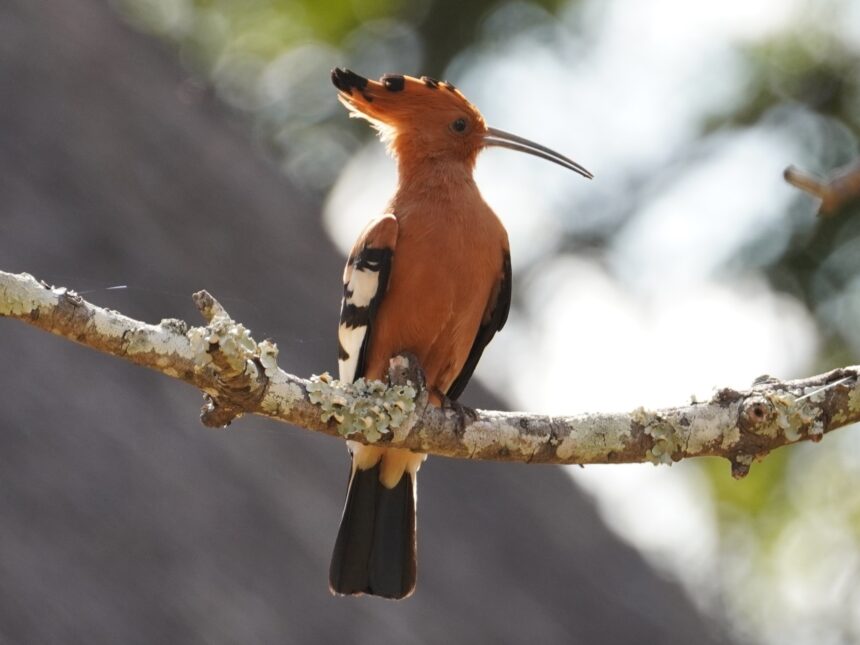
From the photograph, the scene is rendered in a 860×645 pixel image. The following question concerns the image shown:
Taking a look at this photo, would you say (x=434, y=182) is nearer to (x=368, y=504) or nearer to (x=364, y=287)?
(x=364, y=287)

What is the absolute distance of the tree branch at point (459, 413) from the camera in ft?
11.5

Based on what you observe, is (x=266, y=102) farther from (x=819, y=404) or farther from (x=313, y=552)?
(x=819, y=404)

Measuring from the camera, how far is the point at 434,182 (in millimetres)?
5039

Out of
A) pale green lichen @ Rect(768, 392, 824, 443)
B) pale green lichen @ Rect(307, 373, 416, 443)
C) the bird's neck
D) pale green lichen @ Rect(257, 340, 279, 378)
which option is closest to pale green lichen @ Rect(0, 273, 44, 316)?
pale green lichen @ Rect(257, 340, 279, 378)

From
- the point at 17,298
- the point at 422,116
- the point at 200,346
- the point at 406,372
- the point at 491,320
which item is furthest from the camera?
the point at 422,116

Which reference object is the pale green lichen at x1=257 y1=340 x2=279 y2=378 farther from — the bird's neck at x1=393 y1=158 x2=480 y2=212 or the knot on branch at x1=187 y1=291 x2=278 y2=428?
the bird's neck at x1=393 y1=158 x2=480 y2=212

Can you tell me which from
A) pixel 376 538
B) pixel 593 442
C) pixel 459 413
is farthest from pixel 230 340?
pixel 376 538

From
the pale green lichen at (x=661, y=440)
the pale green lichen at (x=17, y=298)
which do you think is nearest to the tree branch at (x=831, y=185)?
the pale green lichen at (x=661, y=440)

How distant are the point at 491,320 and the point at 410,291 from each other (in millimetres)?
460

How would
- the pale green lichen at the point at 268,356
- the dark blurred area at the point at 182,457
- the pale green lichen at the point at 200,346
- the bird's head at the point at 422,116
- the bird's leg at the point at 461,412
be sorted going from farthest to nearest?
1. the dark blurred area at the point at 182,457
2. the bird's head at the point at 422,116
3. the bird's leg at the point at 461,412
4. the pale green lichen at the point at 268,356
5. the pale green lichen at the point at 200,346

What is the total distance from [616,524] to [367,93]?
347 cm

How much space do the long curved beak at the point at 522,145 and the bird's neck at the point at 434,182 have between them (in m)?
0.20

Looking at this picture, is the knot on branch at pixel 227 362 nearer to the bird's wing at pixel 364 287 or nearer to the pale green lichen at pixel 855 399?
the bird's wing at pixel 364 287

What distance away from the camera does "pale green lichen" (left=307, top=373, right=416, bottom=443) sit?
388 centimetres
